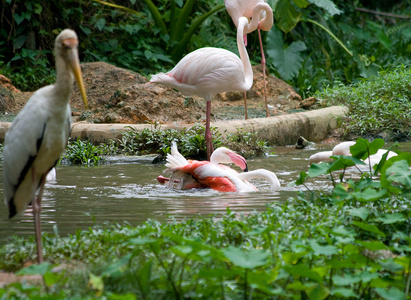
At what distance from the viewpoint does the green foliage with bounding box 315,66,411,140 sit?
9.08 m

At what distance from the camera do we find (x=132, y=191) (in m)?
5.23

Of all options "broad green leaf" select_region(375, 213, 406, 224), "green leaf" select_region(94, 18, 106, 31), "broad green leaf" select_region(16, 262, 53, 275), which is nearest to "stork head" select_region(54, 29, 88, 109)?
"broad green leaf" select_region(16, 262, 53, 275)

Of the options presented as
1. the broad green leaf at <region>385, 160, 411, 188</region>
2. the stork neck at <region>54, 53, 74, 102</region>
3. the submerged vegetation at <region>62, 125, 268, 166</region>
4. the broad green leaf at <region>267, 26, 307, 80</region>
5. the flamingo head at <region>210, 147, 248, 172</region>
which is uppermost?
the stork neck at <region>54, 53, 74, 102</region>

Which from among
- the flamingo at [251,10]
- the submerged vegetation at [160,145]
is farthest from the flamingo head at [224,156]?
the flamingo at [251,10]

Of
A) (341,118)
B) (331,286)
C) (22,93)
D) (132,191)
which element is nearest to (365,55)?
(341,118)

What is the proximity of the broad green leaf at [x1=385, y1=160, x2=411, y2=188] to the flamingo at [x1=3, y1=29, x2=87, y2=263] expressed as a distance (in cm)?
187

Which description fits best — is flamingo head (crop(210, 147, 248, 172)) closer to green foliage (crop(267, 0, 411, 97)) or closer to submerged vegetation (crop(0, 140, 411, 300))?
submerged vegetation (crop(0, 140, 411, 300))

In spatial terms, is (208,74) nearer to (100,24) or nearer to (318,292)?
(318,292)

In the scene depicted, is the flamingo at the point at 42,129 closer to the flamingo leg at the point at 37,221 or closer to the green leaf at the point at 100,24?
the flamingo leg at the point at 37,221

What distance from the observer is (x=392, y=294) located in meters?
2.31

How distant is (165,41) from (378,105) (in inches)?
183

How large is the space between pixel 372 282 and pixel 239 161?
336 cm

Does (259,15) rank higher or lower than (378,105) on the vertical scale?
higher

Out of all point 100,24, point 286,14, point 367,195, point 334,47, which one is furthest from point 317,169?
point 334,47
